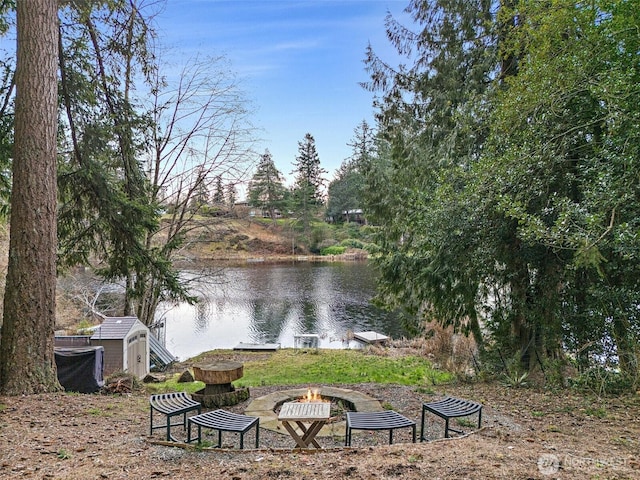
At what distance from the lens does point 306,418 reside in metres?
3.37

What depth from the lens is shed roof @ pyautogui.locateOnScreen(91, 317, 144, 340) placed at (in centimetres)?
812

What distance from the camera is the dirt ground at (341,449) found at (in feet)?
7.79

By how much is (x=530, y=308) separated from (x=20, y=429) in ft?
21.5

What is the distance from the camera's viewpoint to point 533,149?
4879 mm

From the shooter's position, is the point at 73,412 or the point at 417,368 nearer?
the point at 73,412

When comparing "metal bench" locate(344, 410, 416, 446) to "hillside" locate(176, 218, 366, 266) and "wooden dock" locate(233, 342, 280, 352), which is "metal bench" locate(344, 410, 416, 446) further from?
"hillside" locate(176, 218, 366, 266)

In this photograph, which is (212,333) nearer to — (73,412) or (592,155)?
(73,412)

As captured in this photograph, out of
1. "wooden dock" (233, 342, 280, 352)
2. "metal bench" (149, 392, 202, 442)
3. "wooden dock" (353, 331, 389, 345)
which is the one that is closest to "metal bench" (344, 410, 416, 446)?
"metal bench" (149, 392, 202, 442)

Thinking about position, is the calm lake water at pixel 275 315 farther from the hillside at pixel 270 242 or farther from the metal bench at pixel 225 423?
the hillside at pixel 270 242

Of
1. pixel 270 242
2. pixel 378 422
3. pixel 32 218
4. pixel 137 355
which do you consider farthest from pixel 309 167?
pixel 378 422

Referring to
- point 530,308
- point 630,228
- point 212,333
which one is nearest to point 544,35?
point 630,228

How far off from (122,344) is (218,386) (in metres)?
3.91

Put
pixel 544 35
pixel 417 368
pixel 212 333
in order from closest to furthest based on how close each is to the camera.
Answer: pixel 544 35 < pixel 417 368 < pixel 212 333

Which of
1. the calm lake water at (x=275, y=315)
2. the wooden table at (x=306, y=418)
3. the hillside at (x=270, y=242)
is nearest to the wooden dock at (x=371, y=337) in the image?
the calm lake water at (x=275, y=315)
